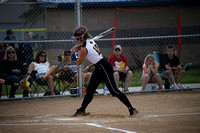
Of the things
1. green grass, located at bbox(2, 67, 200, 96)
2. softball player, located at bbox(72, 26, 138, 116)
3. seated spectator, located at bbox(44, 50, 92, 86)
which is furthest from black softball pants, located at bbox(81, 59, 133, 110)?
green grass, located at bbox(2, 67, 200, 96)

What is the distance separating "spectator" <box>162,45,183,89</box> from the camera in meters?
9.32

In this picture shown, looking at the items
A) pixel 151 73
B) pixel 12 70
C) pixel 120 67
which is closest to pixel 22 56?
pixel 12 70

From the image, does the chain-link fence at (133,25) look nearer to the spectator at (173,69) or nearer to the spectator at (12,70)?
the spectator at (173,69)

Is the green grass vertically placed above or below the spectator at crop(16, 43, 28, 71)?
below

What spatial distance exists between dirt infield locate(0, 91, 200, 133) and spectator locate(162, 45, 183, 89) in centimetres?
47

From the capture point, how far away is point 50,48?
13812mm

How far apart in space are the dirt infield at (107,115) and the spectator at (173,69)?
18.6 inches

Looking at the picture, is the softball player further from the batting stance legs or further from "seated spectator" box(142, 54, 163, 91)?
"seated spectator" box(142, 54, 163, 91)

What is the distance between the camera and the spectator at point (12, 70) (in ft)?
27.9

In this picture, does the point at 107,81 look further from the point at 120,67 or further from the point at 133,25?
the point at 133,25

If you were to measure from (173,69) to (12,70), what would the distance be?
4.94 metres

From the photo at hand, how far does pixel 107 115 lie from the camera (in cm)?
602

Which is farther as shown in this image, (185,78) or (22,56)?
(185,78)

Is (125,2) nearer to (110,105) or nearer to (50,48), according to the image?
(50,48)
